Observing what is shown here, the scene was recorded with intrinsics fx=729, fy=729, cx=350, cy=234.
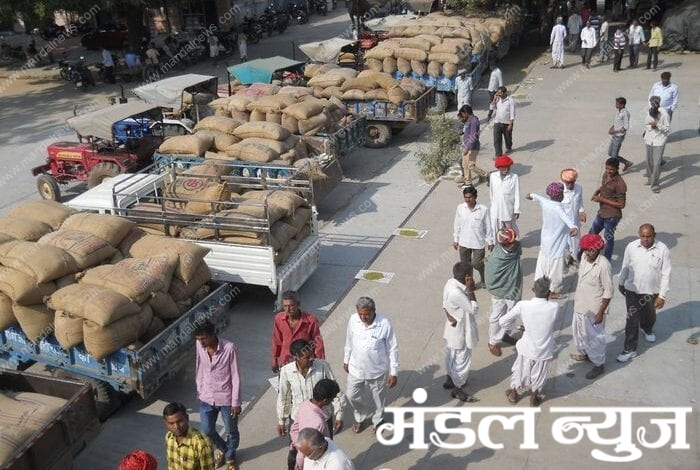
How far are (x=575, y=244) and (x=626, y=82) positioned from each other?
13041mm

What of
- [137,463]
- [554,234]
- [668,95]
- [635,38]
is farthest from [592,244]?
[635,38]

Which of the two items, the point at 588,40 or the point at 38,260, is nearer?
the point at 38,260

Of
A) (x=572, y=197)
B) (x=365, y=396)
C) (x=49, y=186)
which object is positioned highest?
(x=572, y=197)

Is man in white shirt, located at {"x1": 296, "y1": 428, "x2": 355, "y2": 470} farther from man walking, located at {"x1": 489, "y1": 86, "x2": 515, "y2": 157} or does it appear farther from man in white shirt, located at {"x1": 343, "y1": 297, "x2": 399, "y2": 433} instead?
man walking, located at {"x1": 489, "y1": 86, "x2": 515, "y2": 157}

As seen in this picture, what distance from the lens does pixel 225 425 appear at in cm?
651

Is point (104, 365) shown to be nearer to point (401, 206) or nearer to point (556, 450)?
point (556, 450)

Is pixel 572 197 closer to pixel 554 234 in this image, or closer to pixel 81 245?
pixel 554 234

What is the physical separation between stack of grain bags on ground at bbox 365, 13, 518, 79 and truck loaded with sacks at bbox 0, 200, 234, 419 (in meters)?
11.5

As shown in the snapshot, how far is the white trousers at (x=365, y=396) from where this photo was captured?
6.69 m

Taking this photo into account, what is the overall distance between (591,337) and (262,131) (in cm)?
741

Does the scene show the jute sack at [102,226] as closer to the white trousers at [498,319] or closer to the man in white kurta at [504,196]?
the white trousers at [498,319]

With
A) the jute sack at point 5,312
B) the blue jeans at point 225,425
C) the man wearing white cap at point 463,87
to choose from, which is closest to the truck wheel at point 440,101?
the man wearing white cap at point 463,87

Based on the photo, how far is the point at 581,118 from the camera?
17.6 metres

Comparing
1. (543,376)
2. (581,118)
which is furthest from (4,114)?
(543,376)
